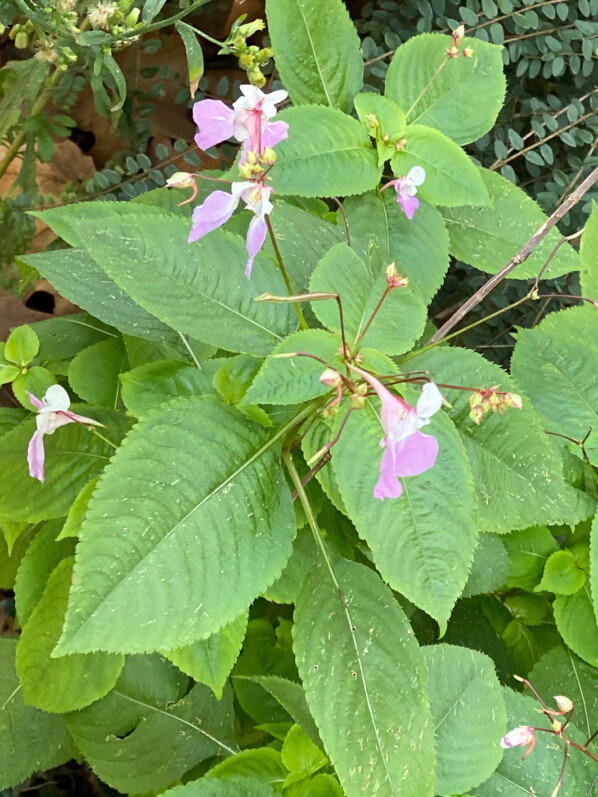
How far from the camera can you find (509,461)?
875 mm

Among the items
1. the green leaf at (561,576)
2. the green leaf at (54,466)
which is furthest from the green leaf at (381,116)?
the green leaf at (561,576)

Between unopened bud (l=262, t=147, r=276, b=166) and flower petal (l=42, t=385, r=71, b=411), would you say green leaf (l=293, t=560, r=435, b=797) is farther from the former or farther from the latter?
unopened bud (l=262, t=147, r=276, b=166)

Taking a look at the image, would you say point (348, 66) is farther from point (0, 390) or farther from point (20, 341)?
point (0, 390)

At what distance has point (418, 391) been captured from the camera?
78cm

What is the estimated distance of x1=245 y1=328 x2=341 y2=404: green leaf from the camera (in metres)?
0.67

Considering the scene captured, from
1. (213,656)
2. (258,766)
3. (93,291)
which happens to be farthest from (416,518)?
(93,291)

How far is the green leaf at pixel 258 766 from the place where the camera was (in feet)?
2.87

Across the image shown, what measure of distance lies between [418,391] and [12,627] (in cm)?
128

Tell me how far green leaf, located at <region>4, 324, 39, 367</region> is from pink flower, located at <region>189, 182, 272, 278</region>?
1.29 feet

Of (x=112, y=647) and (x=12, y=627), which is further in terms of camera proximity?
(x=12, y=627)

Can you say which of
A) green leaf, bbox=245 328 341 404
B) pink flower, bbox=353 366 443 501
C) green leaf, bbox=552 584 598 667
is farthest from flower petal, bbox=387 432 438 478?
green leaf, bbox=552 584 598 667

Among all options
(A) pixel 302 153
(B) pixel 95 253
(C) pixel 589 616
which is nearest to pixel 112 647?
(B) pixel 95 253

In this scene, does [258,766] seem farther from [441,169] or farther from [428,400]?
[441,169]

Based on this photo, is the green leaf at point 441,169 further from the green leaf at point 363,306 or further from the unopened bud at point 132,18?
the unopened bud at point 132,18
